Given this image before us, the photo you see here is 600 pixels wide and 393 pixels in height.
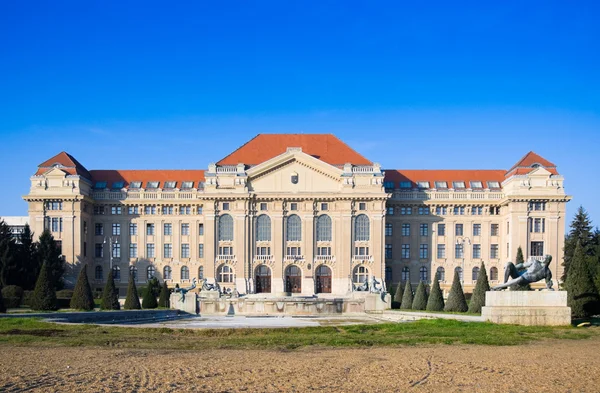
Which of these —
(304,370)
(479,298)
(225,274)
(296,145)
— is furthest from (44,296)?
(296,145)

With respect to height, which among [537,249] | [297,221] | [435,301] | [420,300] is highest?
[297,221]

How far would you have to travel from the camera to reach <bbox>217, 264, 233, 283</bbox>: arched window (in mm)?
71125

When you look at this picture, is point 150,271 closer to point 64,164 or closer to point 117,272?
point 117,272

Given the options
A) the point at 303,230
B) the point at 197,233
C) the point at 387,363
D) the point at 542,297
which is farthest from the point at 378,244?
the point at 387,363

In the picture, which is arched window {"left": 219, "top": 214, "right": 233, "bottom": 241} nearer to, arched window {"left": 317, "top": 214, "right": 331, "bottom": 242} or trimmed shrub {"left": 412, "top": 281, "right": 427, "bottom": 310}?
arched window {"left": 317, "top": 214, "right": 331, "bottom": 242}

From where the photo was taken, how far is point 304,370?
55.3 ft

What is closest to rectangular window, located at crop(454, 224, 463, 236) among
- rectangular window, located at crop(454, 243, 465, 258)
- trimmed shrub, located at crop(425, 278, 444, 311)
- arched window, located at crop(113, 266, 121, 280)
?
rectangular window, located at crop(454, 243, 465, 258)

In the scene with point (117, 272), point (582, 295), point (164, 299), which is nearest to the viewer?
point (582, 295)

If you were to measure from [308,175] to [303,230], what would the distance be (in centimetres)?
566

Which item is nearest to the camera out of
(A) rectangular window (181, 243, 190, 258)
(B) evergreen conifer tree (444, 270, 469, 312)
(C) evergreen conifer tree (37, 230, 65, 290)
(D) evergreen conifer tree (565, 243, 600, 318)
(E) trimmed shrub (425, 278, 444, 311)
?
→ (D) evergreen conifer tree (565, 243, 600, 318)

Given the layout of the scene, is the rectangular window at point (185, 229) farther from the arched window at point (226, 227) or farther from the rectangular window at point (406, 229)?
the rectangular window at point (406, 229)

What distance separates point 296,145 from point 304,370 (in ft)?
194

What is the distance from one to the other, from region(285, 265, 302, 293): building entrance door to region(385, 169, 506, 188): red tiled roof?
14.8 metres

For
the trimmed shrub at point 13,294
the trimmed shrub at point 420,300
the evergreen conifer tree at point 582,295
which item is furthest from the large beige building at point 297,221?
the evergreen conifer tree at point 582,295
